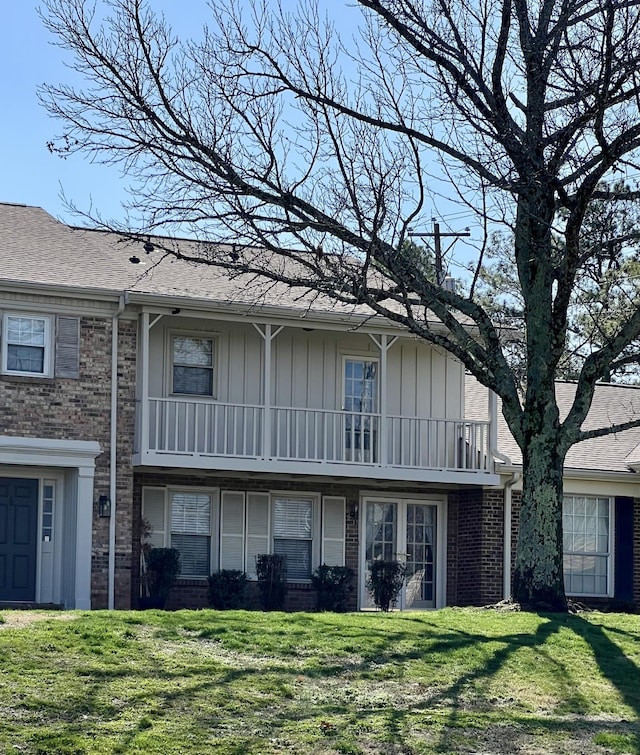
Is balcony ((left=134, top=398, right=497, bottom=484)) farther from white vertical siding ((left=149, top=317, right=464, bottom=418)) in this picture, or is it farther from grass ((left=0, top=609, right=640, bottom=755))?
grass ((left=0, top=609, right=640, bottom=755))

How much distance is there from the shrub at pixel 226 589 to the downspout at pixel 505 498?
4.70 metres

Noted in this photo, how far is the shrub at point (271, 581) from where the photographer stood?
22.8 m

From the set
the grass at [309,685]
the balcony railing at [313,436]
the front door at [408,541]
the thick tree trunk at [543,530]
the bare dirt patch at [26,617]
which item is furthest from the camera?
the front door at [408,541]

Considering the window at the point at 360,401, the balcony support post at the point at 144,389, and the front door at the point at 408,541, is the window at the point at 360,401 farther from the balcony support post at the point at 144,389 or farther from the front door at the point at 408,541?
the balcony support post at the point at 144,389

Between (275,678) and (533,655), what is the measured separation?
3195mm


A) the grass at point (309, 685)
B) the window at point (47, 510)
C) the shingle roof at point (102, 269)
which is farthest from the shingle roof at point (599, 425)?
the grass at point (309, 685)

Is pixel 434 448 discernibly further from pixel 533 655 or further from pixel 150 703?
pixel 150 703

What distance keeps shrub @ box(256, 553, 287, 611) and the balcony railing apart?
1772mm

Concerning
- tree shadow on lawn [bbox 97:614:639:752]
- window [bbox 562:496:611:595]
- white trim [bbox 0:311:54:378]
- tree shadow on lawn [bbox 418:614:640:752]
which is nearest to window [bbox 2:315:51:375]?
white trim [bbox 0:311:54:378]

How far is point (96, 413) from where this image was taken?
21719 millimetres

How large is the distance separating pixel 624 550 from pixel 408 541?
412 centimetres

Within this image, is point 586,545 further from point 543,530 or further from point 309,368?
point 543,530

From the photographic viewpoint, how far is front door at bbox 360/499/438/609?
24.5 m

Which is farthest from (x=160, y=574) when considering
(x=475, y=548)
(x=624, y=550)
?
(x=624, y=550)
